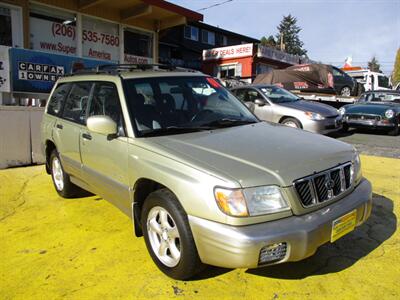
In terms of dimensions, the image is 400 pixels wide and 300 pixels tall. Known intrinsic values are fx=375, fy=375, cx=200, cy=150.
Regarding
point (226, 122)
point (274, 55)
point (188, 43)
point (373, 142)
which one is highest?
point (188, 43)

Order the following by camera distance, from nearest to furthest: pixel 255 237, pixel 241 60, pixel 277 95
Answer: pixel 255 237 < pixel 277 95 < pixel 241 60

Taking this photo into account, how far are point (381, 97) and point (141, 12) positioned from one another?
8.64m

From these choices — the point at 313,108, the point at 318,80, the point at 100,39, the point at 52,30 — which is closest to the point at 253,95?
the point at 313,108

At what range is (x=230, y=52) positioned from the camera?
26.5m

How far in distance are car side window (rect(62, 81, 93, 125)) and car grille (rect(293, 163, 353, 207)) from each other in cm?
264

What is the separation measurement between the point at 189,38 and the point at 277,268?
28.6 meters

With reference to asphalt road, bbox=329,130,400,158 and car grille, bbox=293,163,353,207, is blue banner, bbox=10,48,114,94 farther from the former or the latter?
asphalt road, bbox=329,130,400,158

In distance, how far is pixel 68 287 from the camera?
118 inches

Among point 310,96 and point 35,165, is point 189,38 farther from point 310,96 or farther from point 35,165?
point 35,165

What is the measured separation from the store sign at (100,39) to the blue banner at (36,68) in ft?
13.2

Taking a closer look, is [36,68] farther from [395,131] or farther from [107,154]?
[395,131]

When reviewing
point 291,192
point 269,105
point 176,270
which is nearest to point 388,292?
point 291,192

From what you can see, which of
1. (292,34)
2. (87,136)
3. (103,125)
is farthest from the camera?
(292,34)

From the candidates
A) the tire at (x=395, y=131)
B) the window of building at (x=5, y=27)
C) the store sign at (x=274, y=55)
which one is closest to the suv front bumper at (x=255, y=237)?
the tire at (x=395, y=131)
